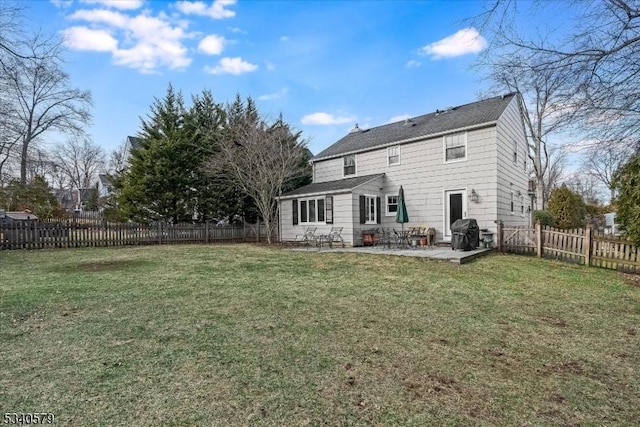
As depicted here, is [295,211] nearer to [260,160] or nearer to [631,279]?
[260,160]

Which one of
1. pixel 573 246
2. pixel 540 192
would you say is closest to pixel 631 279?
pixel 573 246

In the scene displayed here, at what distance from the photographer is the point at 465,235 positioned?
Answer: 11.2 m

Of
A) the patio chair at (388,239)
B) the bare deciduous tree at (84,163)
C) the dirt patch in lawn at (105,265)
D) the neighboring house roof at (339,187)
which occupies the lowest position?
the dirt patch in lawn at (105,265)

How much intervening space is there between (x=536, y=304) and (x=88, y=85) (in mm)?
27016

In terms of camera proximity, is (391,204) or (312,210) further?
(312,210)

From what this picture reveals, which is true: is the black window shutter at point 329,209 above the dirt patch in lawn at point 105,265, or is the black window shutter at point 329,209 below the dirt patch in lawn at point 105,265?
above

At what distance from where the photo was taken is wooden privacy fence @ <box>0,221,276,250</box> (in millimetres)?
12719

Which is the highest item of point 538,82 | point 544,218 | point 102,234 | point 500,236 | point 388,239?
point 538,82

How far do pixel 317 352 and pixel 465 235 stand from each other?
9097 mm

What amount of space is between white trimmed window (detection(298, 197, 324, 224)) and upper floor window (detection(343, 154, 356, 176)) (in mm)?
2771

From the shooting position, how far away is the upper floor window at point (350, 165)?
56.2 ft

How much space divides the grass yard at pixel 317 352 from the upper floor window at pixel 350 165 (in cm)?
1067

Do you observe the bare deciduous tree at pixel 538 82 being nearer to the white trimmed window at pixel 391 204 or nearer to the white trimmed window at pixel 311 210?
the white trimmed window at pixel 391 204

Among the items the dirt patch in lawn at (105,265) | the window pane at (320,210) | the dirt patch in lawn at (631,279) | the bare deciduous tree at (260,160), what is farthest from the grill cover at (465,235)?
the dirt patch in lawn at (105,265)
